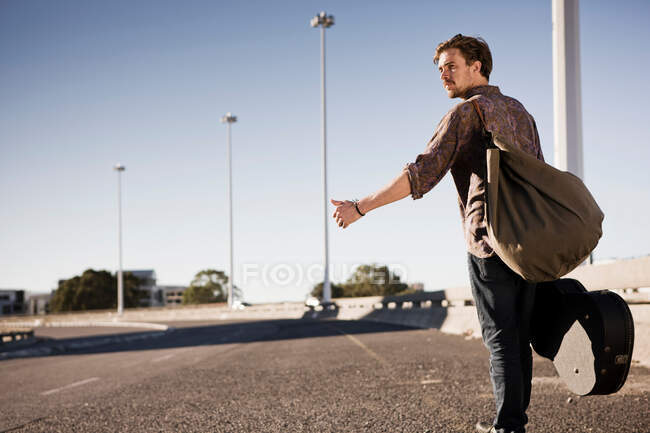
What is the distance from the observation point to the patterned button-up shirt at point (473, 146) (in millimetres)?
3131

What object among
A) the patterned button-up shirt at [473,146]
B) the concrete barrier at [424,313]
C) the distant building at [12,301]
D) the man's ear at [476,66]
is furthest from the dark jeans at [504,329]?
the distant building at [12,301]

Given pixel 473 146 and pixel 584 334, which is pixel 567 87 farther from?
pixel 584 334

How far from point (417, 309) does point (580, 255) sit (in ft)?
52.3

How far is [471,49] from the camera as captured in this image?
3.43 metres

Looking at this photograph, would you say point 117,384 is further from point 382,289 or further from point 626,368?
point 382,289

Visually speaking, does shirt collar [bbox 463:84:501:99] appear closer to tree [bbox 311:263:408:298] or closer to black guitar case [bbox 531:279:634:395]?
black guitar case [bbox 531:279:634:395]

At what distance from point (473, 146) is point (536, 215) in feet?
1.76

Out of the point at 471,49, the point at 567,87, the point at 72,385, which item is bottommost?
the point at 72,385

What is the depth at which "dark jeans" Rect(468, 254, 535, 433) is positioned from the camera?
3203 mm

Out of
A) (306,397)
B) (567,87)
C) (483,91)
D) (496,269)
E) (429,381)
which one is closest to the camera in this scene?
(496,269)

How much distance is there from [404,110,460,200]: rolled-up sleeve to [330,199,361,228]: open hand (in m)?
0.28

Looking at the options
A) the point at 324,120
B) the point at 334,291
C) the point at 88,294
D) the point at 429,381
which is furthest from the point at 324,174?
the point at 334,291

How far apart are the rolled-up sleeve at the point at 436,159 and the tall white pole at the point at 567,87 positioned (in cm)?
697

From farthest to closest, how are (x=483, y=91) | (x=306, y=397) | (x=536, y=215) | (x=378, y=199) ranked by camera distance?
(x=306, y=397) < (x=483, y=91) < (x=378, y=199) < (x=536, y=215)
